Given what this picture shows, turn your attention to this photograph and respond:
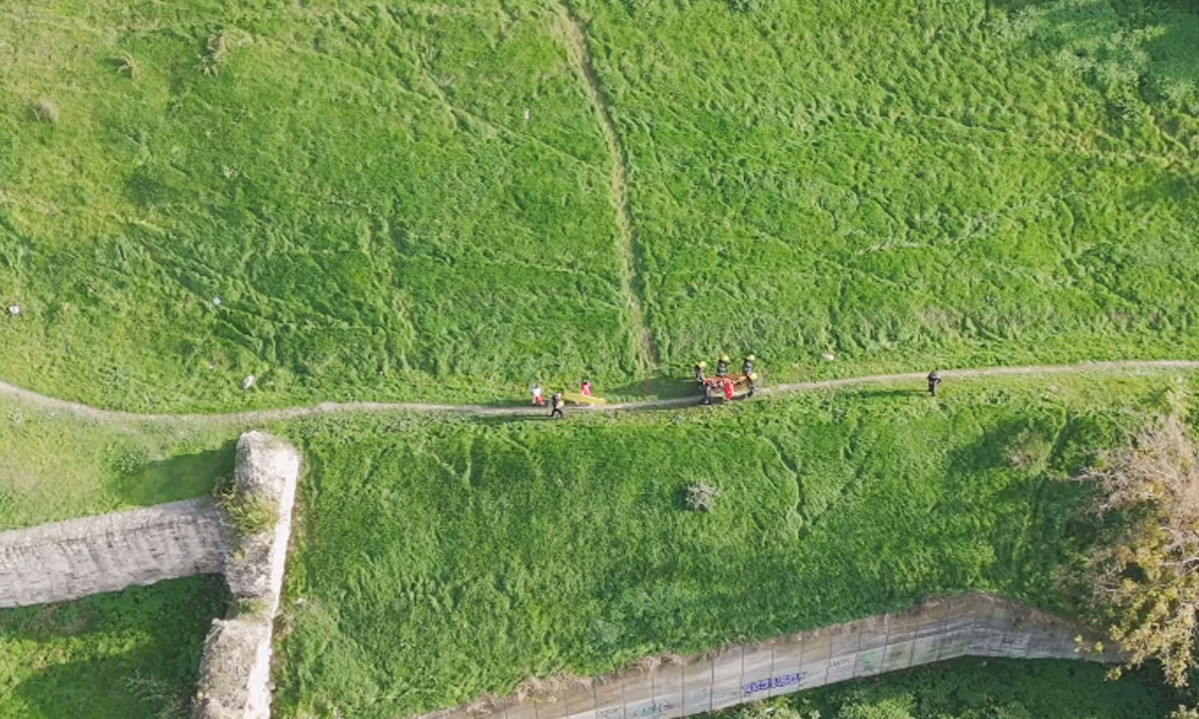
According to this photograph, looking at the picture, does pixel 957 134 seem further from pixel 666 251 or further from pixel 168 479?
pixel 168 479

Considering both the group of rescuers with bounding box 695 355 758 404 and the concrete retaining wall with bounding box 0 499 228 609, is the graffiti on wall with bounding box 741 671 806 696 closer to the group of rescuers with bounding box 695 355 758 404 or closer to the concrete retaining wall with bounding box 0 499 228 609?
the group of rescuers with bounding box 695 355 758 404

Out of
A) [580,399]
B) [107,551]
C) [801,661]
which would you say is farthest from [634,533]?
[107,551]

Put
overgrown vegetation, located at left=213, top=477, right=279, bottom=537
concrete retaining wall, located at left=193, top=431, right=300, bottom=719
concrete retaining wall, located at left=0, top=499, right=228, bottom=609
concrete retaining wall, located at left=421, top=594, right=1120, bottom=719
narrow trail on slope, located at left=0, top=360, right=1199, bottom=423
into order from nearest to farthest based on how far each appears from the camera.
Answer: concrete retaining wall, located at left=193, top=431, right=300, bottom=719 → overgrown vegetation, located at left=213, top=477, right=279, bottom=537 → concrete retaining wall, located at left=0, top=499, right=228, bottom=609 → concrete retaining wall, located at left=421, top=594, right=1120, bottom=719 → narrow trail on slope, located at left=0, top=360, right=1199, bottom=423

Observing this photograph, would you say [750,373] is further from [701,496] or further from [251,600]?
[251,600]

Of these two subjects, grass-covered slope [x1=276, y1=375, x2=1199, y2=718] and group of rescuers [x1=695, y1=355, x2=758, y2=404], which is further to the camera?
group of rescuers [x1=695, y1=355, x2=758, y2=404]

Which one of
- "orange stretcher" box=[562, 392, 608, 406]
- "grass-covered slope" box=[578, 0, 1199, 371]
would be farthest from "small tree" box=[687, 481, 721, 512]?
"grass-covered slope" box=[578, 0, 1199, 371]

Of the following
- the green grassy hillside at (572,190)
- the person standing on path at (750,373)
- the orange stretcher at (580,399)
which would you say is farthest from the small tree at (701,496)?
the green grassy hillside at (572,190)


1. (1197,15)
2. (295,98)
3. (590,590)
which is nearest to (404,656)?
(590,590)
